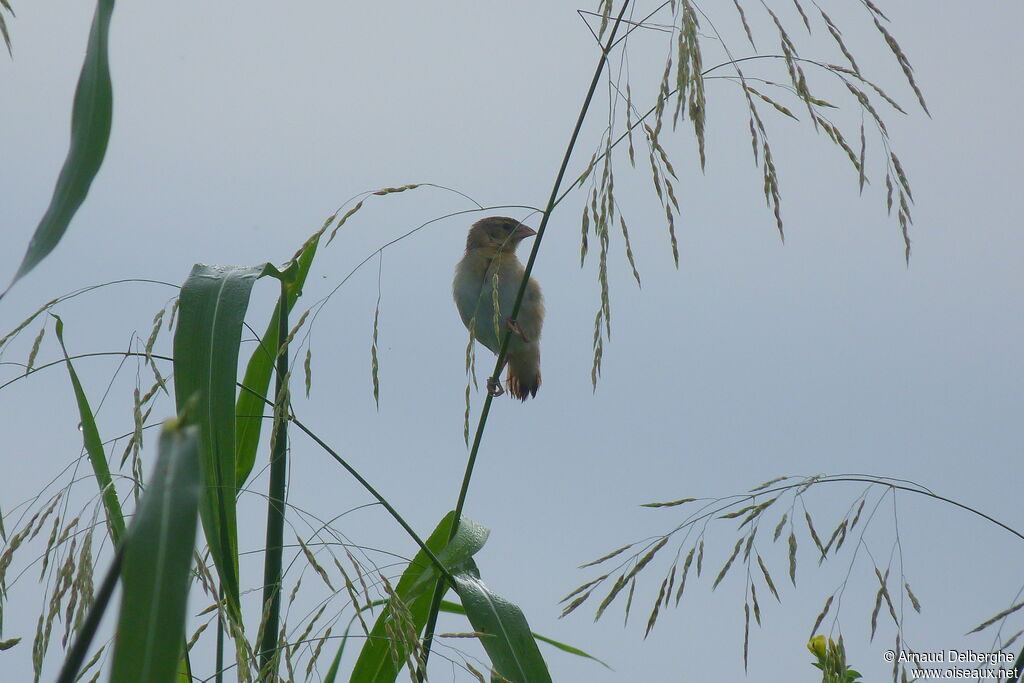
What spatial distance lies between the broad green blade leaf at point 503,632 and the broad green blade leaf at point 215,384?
18.2 inches

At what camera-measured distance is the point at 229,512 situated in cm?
119

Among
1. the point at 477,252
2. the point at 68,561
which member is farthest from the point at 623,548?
the point at 477,252

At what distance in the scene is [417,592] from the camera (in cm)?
166

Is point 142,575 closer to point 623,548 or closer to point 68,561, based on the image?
point 68,561

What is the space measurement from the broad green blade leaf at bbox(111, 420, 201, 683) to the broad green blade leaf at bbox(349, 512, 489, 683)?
1089mm

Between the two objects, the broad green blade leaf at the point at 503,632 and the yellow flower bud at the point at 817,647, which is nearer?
the broad green blade leaf at the point at 503,632

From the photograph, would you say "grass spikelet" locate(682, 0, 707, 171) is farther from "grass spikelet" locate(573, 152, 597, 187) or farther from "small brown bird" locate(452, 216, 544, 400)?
"small brown bird" locate(452, 216, 544, 400)

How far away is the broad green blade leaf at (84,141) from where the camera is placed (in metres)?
0.97

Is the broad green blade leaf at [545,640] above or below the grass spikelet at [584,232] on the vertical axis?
below

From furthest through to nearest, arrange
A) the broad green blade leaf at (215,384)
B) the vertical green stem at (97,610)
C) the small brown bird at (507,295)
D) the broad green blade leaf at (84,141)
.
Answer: the small brown bird at (507,295), the broad green blade leaf at (215,384), the broad green blade leaf at (84,141), the vertical green stem at (97,610)

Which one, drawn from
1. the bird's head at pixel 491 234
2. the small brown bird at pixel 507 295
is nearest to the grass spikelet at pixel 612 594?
the small brown bird at pixel 507 295

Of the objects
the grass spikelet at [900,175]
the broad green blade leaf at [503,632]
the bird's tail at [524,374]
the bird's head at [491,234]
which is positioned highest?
the bird's head at [491,234]

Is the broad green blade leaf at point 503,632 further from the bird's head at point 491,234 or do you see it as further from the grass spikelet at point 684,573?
the bird's head at point 491,234

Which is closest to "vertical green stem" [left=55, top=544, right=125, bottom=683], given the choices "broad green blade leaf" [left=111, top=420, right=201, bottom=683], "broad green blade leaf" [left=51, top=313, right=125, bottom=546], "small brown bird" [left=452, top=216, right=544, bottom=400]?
"broad green blade leaf" [left=111, top=420, right=201, bottom=683]
